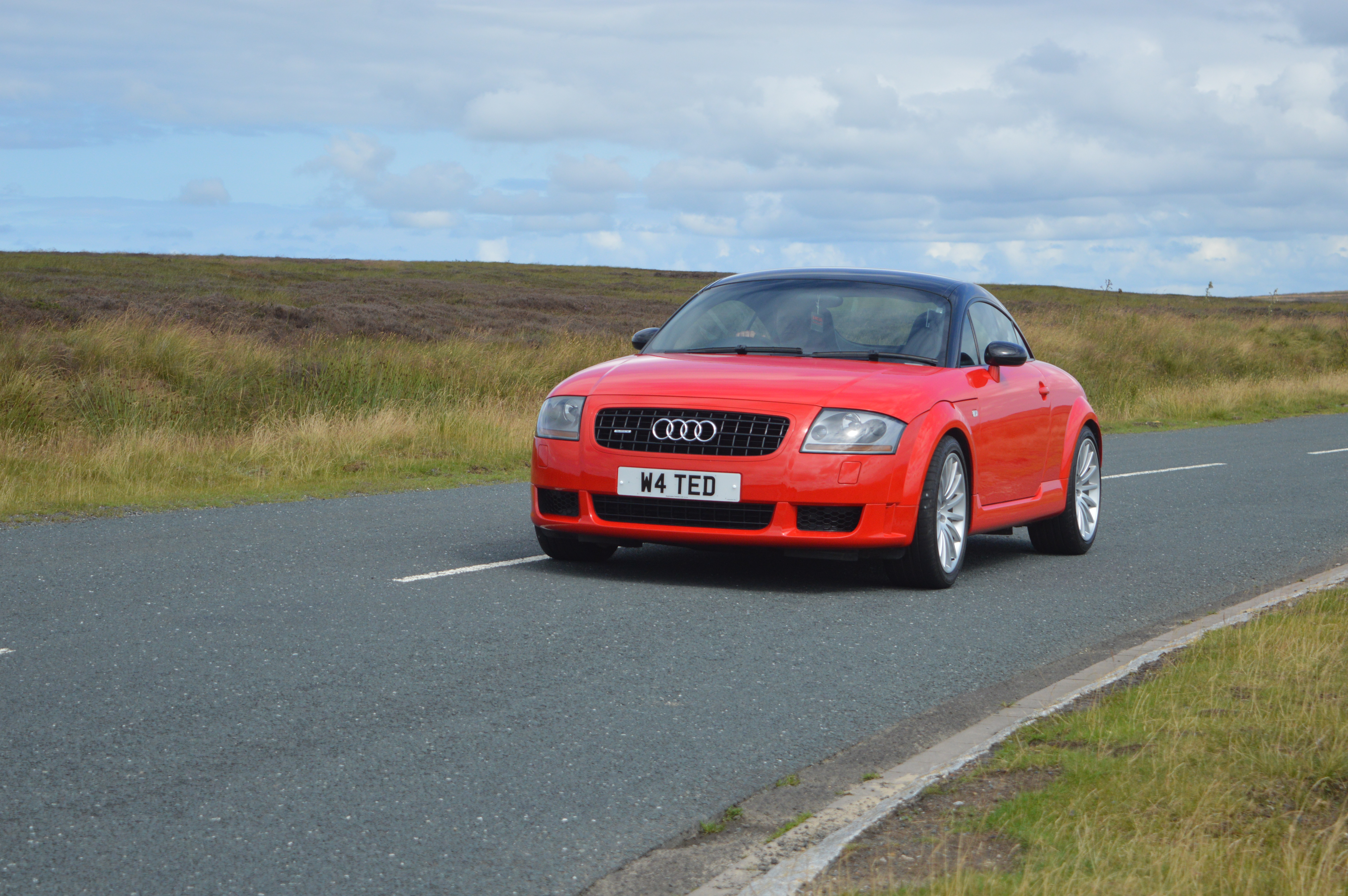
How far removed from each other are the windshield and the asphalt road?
128cm

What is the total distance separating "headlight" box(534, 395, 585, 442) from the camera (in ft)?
25.1

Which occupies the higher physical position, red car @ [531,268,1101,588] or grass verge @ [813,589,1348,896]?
red car @ [531,268,1101,588]

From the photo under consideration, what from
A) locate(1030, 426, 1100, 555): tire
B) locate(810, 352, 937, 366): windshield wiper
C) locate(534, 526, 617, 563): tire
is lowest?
locate(534, 526, 617, 563): tire

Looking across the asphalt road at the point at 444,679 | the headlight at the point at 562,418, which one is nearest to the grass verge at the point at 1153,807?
the asphalt road at the point at 444,679

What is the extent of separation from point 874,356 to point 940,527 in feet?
3.41

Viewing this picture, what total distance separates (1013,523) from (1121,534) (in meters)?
2.17

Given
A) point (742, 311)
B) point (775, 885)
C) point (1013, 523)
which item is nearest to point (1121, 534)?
point (1013, 523)

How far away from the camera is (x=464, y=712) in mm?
4945

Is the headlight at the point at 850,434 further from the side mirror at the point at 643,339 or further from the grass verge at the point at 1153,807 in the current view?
the grass verge at the point at 1153,807

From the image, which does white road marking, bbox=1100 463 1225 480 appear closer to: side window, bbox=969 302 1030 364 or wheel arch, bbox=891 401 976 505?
side window, bbox=969 302 1030 364

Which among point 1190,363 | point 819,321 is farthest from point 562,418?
point 1190,363

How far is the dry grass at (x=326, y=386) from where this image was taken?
531 inches

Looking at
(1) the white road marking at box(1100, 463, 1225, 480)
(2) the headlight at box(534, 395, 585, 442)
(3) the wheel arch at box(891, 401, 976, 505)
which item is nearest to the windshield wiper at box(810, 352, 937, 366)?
(3) the wheel arch at box(891, 401, 976, 505)

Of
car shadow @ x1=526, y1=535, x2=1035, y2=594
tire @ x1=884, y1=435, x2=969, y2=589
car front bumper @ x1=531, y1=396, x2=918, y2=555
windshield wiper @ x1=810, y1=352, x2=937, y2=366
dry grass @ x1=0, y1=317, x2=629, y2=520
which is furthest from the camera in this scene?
dry grass @ x1=0, y1=317, x2=629, y2=520
